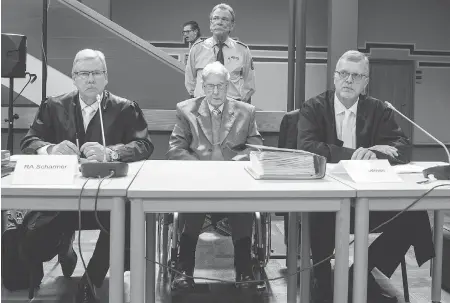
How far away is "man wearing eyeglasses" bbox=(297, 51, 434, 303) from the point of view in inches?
92.1

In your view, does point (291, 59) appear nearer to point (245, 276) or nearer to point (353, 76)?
point (353, 76)

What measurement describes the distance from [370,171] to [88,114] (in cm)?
134

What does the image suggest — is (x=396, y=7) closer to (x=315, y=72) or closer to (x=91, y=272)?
(x=315, y=72)

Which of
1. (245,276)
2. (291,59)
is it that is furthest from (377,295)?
(291,59)

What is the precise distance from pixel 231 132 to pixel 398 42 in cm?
748

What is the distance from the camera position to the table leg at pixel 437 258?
2.39 meters

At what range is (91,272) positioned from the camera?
234 cm

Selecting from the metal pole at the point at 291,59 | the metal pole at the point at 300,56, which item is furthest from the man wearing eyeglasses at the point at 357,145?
the metal pole at the point at 291,59

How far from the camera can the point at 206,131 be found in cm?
281

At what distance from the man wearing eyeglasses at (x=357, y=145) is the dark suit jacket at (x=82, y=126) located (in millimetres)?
787

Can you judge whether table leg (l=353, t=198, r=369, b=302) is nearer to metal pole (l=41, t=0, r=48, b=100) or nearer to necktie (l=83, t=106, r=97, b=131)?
necktie (l=83, t=106, r=97, b=131)

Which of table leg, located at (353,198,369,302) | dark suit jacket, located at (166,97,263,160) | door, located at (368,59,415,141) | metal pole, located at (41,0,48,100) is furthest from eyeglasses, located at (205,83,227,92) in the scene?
door, located at (368,59,415,141)

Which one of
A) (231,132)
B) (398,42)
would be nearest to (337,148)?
(231,132)

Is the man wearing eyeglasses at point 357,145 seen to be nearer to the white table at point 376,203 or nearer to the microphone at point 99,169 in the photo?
the white table at point 376,203
